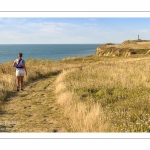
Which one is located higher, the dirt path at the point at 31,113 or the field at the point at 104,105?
the field at the point at 104,105

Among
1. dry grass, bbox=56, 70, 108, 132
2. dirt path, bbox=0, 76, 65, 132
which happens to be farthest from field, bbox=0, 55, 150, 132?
dirt path, bbox=0, 76, 65, 132

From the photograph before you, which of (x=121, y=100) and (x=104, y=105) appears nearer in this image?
(x=104, y=105)

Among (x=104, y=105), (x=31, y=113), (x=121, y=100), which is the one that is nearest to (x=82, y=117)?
(x=104, y=105)

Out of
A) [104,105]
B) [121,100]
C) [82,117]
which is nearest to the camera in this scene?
[82,117]

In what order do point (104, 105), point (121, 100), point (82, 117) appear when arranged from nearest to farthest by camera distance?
point (82, 117), point (104, 105), point (121, 100)

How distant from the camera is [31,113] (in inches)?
349

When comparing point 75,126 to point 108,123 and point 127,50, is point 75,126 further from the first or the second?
point 127,50

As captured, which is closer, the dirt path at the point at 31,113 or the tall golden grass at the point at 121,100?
the tall golden grass at the point at 121,100

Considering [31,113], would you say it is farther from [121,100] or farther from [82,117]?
[121,100]

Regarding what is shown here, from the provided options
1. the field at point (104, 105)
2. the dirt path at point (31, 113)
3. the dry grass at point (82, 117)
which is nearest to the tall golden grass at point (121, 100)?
the field at point (104, 105)

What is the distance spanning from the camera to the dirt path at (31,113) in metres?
7.26

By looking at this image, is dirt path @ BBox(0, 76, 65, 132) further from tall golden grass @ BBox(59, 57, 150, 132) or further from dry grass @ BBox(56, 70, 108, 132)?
tall golden grass @ BBox(59, 57, 150, 132)

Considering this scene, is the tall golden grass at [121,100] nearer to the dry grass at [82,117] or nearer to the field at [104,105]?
the field at [104,105]
